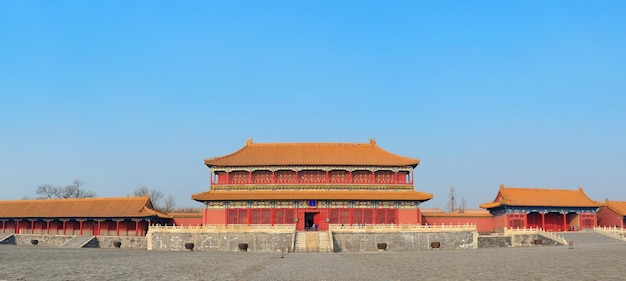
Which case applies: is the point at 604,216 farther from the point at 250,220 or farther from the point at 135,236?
the point at 135,236

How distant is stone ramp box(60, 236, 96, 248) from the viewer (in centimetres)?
5375

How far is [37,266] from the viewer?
26.9 meters

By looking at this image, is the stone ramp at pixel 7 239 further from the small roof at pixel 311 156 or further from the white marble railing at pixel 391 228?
the white marble railing at pixel 391 228

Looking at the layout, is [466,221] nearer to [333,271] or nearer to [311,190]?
[311,190]

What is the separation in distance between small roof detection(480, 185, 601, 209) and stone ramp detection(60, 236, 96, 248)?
43.6 metres

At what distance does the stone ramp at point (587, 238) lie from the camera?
51.2 metres

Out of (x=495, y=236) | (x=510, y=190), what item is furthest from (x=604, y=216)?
(x=495, y=236)

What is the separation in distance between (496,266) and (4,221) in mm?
58301

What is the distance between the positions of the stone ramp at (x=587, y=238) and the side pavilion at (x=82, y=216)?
41.7 meters

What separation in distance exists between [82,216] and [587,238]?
173ft

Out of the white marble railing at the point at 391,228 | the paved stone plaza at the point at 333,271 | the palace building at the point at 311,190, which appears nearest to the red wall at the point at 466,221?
the palace building at the point at 311,190

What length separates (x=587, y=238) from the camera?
173ft

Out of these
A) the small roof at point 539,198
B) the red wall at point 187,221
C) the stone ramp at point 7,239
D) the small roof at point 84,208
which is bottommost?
the stone ramp at point 7,239

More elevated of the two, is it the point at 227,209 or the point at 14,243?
the point at 227,209
